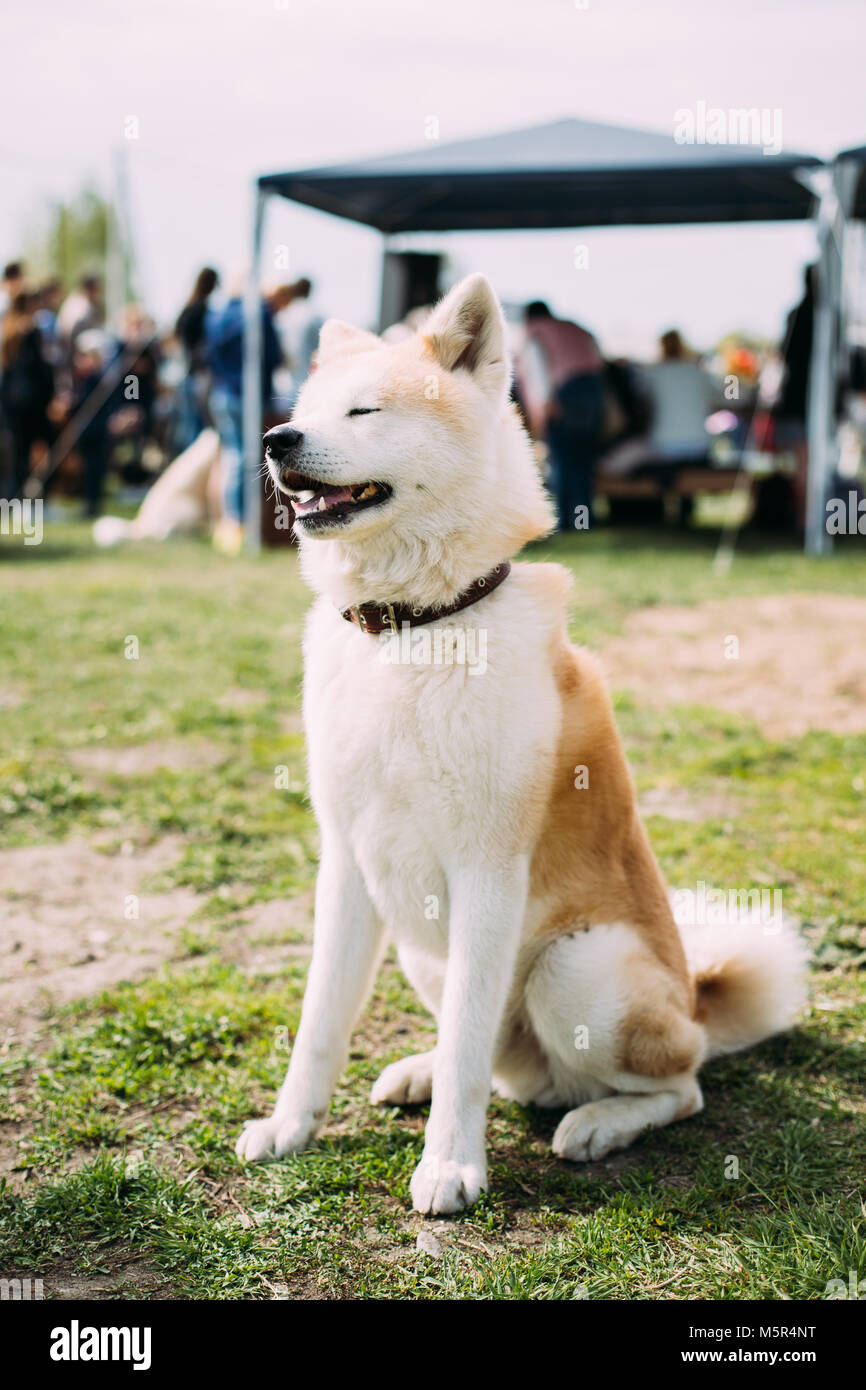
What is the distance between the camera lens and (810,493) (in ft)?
32.7

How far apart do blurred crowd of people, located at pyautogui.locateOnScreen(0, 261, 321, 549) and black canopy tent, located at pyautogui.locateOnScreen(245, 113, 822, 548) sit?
306 mm

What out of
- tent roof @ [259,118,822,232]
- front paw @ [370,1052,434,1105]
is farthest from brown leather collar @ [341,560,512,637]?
tent roof @ [259,118,822,232]

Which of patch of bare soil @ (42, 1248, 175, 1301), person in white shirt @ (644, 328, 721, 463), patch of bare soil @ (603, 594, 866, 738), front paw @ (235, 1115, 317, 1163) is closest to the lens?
patch of bare soil @ (42, 1248, 175, 1301)

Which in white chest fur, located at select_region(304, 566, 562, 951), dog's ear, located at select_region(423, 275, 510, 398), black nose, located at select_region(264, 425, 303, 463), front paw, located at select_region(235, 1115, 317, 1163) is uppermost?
dog's ear, located at select_region(423, 275, 510, 398)

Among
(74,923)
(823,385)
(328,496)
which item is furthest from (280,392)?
(328,496)

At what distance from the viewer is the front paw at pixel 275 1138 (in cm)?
238

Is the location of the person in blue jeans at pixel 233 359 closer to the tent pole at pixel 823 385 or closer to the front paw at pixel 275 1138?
the tent pole at pixel 823 385

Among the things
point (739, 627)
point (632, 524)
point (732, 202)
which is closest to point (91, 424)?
point (632, 524)

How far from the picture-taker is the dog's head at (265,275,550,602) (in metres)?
2.21

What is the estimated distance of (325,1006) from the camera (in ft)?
7.94

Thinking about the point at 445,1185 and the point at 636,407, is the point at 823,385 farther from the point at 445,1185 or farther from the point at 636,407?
the point at 445,1185

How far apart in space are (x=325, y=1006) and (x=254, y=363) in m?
8.08

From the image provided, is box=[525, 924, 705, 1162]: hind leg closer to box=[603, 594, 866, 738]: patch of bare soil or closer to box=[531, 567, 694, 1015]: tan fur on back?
box=[531, 567, 694, 1015]: tan fur on back

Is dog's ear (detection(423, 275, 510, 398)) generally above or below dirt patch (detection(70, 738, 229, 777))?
above
